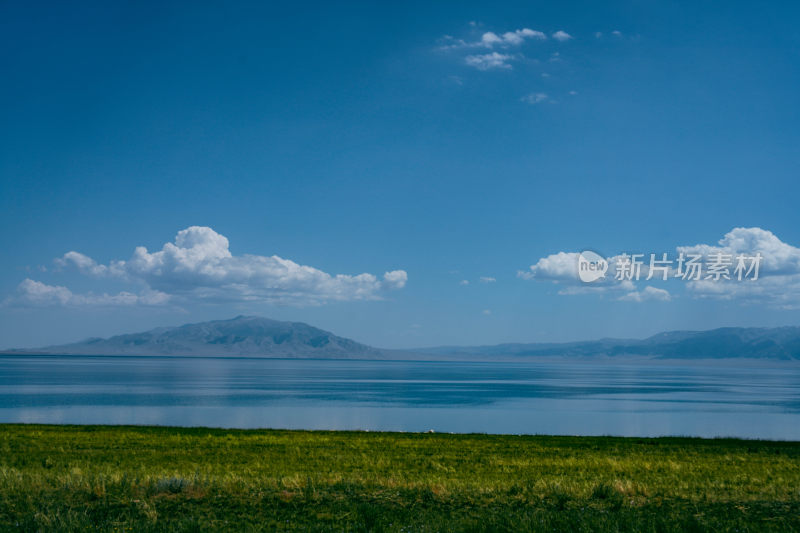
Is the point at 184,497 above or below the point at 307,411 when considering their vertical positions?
above

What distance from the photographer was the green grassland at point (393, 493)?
1115 centimetres

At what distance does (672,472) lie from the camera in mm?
18875

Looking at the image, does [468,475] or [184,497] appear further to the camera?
[468,475]

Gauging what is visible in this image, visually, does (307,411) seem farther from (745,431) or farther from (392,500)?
(392,500)

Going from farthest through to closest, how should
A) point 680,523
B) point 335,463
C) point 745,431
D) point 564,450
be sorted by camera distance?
1. point 745,431
2. point 564,450
3. point 335,463
4. point 680,523

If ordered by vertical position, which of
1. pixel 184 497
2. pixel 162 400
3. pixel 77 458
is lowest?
pixel 162 400

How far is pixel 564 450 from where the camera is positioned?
83.0 feet

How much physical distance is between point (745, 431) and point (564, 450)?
2827cm

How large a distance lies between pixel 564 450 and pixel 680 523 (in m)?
14.4

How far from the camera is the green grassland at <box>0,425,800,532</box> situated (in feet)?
36.6

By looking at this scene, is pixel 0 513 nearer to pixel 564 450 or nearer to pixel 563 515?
pixel 563 515

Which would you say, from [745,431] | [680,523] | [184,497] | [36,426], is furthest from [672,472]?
[745,431]

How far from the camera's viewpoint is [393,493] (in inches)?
524

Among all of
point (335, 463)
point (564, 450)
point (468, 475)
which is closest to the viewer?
point (468, 475)
